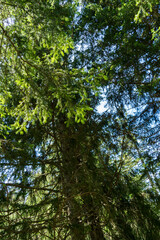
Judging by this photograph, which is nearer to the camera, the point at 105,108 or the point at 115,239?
the point at 115,239

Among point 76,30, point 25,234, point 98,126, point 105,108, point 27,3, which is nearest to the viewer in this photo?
point 25,234

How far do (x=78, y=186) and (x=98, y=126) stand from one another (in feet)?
4.81

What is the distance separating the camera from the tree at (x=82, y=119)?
364 centimetres

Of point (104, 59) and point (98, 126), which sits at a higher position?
point (104, 59)

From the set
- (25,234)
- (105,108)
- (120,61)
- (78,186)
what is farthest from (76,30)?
(25,234)

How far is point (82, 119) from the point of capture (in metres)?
3.75

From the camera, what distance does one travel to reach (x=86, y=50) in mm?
5836

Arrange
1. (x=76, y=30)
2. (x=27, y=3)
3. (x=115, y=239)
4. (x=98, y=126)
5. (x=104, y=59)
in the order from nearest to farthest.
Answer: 1. (x=27, y=3)
2. (x=115, y=239)
3. (x=98, y=126)
4. (x=104, y=59)
5. (x=76, y=30)

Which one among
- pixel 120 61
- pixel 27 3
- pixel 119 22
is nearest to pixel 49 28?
pixel 27 3

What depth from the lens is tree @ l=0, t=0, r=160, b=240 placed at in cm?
364

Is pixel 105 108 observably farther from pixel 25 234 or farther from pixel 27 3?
pixel 25 234

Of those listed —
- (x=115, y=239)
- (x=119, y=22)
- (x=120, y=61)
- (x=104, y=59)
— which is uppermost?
(x=119, y=22)

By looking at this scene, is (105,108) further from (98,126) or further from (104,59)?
(104,59)

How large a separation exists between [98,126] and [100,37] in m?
2.77
